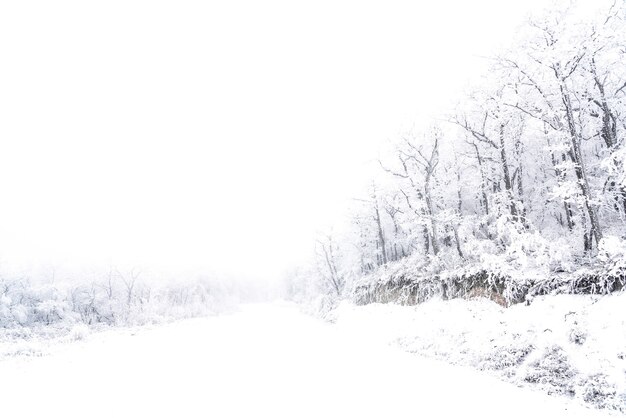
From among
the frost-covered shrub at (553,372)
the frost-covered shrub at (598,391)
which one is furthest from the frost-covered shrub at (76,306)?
the frost-covered shrub at (598,391)

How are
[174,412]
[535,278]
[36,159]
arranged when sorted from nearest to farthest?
[174,412] → [535,278] → [36,159]

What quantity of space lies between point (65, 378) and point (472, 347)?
13.9 m

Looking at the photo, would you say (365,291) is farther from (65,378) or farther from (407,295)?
(65,378)

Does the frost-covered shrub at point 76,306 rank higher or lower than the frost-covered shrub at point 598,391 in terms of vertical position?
lower

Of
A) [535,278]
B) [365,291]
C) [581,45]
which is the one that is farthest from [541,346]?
[365,291]

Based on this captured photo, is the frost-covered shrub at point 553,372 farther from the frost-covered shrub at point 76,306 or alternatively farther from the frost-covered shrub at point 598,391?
the frost-covered shrub at point 76,306

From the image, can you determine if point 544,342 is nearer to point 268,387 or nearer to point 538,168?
point 268,387

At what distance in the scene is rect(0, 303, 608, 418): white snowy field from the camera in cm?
782

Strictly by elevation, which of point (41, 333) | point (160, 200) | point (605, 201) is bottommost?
point (41, 333)

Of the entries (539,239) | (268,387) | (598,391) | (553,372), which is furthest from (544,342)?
(268,387)

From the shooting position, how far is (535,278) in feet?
38.0

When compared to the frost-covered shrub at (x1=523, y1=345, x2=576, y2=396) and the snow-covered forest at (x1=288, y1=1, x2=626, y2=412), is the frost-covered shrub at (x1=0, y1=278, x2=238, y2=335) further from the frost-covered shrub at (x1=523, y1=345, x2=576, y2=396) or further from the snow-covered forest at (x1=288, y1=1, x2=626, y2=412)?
the frost-covered shrub at (x1=523, y1=345, x2=576, y2=396)

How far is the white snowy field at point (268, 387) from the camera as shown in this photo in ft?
25.7

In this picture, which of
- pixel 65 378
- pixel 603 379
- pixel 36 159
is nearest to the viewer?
pixel 603 379
